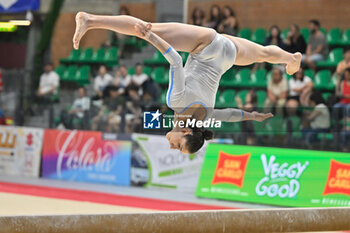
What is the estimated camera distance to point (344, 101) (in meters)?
8.53

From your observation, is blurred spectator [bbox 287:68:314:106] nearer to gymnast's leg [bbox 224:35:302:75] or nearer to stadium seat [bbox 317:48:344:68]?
gymnast's leg [bbox 224:35:302:75]

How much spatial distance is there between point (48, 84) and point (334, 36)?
18.9 feet

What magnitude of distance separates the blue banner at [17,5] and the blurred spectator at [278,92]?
3.21 metres

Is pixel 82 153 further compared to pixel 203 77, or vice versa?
pixel 82 153

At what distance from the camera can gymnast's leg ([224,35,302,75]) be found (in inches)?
205

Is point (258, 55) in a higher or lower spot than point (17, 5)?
lower

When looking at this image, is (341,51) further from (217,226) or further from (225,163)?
(217,226)

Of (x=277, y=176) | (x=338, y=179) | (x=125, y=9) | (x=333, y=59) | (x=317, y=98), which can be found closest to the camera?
(x=317, y=98)

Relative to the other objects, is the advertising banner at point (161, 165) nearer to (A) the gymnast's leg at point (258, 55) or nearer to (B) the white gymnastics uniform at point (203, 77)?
(A) the gymnast's leg at point (258, 55)

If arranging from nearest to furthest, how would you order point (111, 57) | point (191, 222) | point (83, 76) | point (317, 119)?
point (191, 222), point (317, 119), point (83, 76), point (111, 57)

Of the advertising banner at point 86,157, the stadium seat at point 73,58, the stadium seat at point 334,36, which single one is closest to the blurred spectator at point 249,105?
the advertising banner at point 86,157

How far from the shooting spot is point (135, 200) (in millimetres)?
10367

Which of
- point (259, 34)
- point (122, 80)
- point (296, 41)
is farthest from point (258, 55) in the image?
point (259, 34)

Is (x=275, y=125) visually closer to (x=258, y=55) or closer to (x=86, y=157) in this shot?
(x=258, y=55)
